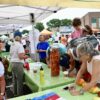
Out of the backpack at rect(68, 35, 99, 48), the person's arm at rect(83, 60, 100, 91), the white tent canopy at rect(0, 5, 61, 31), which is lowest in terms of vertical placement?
the person's arm at rect(83, 60, 100, 91)

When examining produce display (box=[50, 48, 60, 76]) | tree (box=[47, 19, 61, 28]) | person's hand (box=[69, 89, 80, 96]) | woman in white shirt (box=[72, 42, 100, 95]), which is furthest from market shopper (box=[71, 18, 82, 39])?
tree (box=[47, 19, 61, 28])

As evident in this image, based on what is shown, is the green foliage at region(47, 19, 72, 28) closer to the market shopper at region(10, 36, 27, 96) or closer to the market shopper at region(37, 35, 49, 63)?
the market shopper at region(37, 35, 49, 63)

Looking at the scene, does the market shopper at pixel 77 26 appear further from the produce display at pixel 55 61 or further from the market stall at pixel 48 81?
the market stall at pixel 48 81

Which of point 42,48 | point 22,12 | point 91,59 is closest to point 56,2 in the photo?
point 91,59

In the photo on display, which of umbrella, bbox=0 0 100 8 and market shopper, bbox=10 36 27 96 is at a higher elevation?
umbrella, bbox=0 0 100 8

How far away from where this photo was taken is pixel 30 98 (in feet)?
7.32

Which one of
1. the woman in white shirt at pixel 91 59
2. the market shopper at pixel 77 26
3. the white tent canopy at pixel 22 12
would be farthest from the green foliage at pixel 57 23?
the woman in white shirt at pixel 91 59

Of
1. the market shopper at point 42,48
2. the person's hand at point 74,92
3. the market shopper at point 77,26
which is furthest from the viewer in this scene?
the market shopper at point 42,48

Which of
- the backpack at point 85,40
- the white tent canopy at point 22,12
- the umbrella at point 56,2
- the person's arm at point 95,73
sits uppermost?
the white tent canopy at point 22,12

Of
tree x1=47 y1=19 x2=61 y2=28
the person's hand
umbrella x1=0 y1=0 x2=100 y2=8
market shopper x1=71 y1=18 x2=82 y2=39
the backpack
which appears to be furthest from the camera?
tree x1=47 y1=19 x2=61 y2=28

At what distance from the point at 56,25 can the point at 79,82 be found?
2016 centimetres

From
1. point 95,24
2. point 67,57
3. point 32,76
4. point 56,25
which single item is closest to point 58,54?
point 67,57

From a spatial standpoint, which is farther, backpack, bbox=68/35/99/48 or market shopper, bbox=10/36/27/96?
market shopper, bbox=10/36/27/96

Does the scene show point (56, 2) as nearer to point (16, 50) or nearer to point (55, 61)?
point (55, 61)
